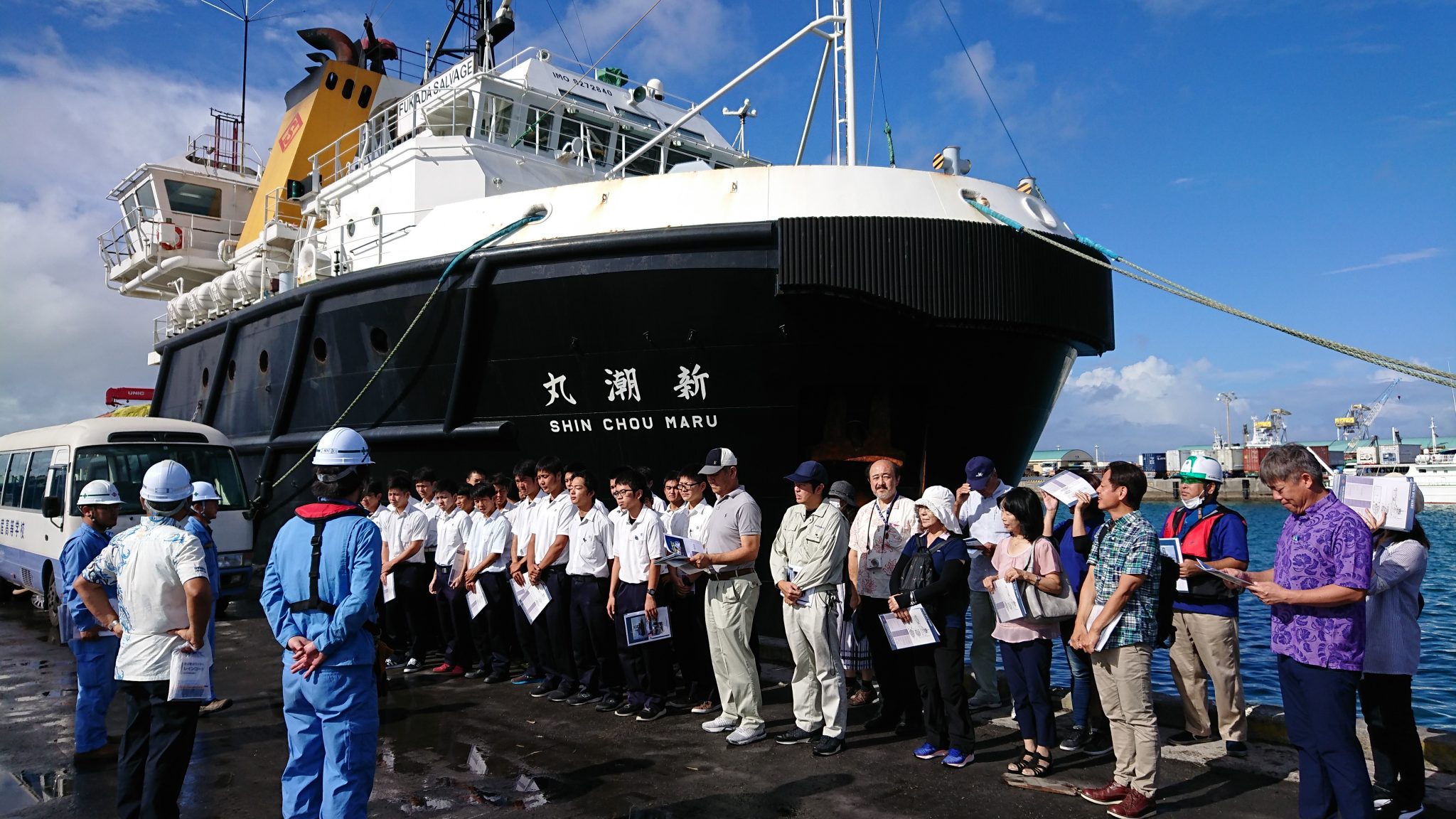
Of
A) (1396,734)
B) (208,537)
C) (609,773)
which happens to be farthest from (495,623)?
(1396,734)

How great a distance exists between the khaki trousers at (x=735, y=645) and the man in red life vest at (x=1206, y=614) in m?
2.08

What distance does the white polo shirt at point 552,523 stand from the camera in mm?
5832

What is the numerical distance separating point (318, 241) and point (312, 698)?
31.0 feet

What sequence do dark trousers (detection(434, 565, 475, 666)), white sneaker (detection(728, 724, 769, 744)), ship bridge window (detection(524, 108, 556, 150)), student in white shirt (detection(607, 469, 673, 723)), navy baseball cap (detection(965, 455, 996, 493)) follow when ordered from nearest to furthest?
white sneaker (detection(728, 724, 769, 744)), student in white shirt (detection(607, 469, 673, 723)), navy baseball cap (detection(965, 455, 996, 493)), dark trousers (detection(434, 565, 475, 666)), ship bridge window (detection(524, 108, 556, 150))

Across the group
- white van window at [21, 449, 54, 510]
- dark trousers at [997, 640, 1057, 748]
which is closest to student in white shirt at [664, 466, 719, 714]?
dark trousers at [997, 640, 1057, 748]

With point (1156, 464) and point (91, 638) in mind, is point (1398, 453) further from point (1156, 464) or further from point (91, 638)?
point (91, 638)

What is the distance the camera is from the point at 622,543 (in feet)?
18.0

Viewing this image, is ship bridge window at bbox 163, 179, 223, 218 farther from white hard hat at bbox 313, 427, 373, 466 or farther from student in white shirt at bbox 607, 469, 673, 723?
white hard hat at bbox 313, 427, 373, 466

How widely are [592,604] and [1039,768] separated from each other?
270 cm

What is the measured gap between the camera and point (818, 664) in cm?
469

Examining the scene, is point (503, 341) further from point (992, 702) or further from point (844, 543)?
point (992, 702)

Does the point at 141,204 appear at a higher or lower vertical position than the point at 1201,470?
higher

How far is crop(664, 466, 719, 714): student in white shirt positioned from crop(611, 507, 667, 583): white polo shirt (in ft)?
0.70

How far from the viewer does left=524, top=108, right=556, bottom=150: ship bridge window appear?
11.1 metres
